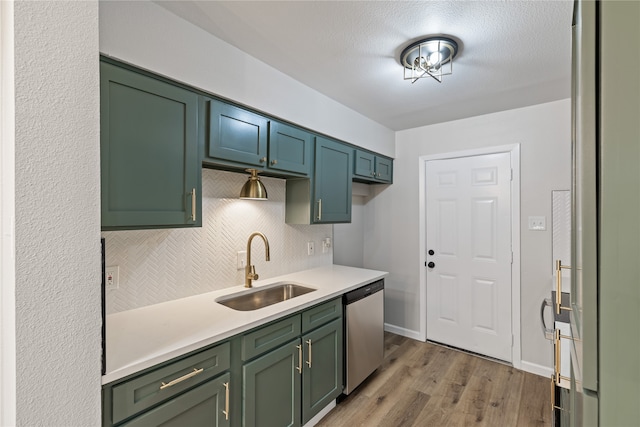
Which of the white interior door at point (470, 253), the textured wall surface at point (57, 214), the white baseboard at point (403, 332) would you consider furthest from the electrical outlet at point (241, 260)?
the white baseboard at point (403, 332)

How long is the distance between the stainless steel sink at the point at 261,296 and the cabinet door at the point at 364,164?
1.23 metres

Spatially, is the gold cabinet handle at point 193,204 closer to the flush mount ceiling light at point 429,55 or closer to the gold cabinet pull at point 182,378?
the gold cabinet pull at point 182,378

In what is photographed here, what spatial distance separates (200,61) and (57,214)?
1.08 metres

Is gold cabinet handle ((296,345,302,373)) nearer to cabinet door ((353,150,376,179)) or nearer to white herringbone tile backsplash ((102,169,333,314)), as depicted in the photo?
white herringbone tile backsplash ((102,169,333,314))

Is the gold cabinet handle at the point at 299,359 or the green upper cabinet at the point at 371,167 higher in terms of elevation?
the green upper cabinet at the point at 371,167

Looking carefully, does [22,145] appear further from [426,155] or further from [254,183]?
[426,155]

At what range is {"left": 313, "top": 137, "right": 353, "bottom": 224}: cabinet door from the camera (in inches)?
94.7

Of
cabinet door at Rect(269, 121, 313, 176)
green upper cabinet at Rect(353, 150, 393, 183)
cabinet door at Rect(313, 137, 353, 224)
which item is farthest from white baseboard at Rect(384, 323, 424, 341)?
cabinet door at Rect(269, 121, 313, 176)

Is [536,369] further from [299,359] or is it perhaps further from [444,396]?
[299,359]

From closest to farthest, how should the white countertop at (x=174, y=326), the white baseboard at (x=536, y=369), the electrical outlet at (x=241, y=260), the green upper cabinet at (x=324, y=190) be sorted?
the white countertop at (x=174, y=326)
the electrical outlet at (x=241, y=260)
the green upper cabinet at (x=324, y=190)
the white baseboard at (x=536, y=369)

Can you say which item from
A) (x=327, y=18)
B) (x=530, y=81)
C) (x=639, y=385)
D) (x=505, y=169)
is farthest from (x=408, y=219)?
(x=639, y=385)

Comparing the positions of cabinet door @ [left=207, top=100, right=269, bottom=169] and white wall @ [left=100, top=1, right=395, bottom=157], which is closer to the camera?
white wall @ [left=100, top=1, right=395, bottom=157]

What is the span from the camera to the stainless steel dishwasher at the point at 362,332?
221 cm

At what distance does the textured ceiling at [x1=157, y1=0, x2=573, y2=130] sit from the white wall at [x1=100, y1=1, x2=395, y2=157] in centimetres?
6
